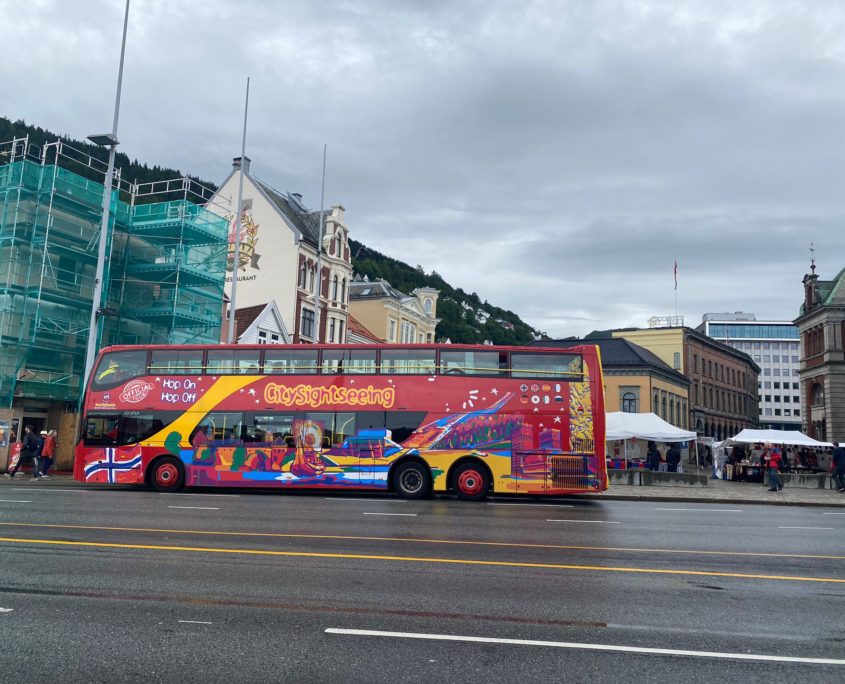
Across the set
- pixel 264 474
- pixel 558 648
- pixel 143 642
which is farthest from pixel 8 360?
pixel 558 648

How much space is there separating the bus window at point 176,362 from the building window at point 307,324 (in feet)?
88.4

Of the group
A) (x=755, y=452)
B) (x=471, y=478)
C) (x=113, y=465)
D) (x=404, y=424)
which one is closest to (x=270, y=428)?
(x=404, y=424)

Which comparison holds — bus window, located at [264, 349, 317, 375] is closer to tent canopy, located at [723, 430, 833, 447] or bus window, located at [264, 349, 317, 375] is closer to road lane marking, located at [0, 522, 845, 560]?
road lane marking, located at [0, 522, 845, 560]

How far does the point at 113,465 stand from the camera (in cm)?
2066

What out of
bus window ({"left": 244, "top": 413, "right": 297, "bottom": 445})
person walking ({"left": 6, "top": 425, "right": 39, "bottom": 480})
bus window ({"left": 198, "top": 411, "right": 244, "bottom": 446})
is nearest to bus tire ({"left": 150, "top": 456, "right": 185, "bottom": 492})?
bus window ({"left": 198, "top": 411, "right": 244, "bottom": 446})

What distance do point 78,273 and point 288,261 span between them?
17055mm

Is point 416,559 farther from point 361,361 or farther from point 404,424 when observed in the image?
point 361,361

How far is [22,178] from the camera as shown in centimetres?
2869

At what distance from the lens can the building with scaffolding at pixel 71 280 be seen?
28.6m

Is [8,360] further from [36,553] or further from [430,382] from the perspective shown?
[36,553]

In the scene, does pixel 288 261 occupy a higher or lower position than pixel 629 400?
higher

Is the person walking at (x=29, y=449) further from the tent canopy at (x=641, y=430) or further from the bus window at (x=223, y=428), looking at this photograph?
the tent canopy at (x=641, y=430)

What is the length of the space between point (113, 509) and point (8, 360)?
16.7 meters

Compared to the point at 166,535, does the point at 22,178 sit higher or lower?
higher
